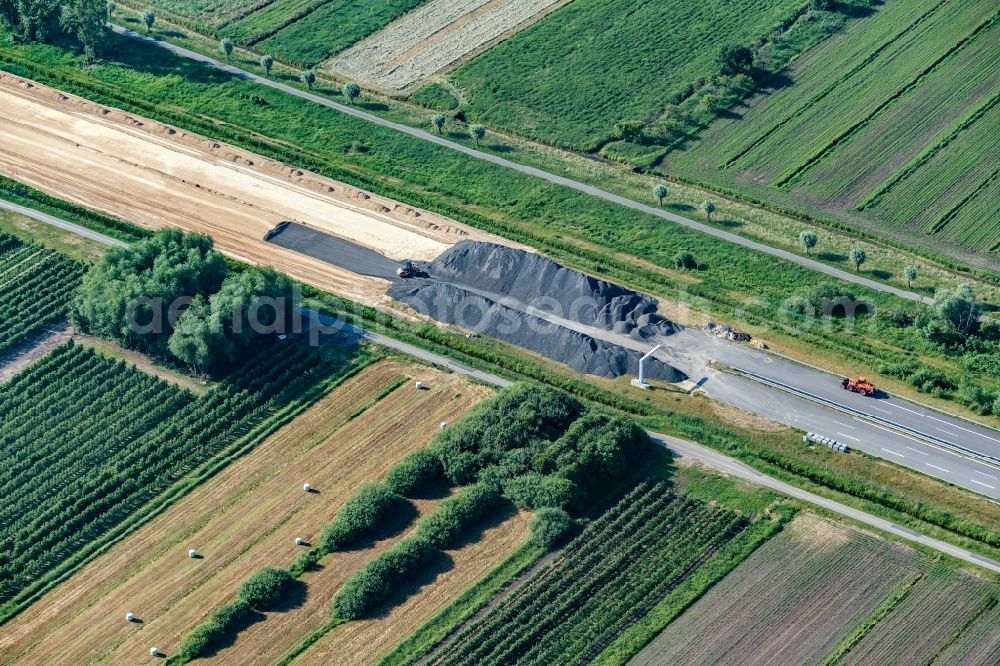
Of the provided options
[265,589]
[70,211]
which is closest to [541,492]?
[265,589]

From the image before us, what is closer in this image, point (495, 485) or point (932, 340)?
point (495, 485)

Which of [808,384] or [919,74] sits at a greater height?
[919,74]

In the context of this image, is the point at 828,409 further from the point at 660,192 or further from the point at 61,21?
the point at 61,21

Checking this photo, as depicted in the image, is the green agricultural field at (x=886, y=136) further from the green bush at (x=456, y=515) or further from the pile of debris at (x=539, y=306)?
the green bush at (x=456, y=515)

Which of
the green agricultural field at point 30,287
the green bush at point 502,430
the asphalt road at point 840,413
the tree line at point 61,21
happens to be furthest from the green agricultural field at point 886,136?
the tree line at point 61,21

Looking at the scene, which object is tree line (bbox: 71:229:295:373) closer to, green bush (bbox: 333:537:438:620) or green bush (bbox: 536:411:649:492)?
green bush (bbox: 333:537:438:620)

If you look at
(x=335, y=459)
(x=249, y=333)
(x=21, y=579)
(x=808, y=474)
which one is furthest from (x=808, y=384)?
(x=21, y=579)

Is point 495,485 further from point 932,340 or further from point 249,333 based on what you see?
point 932,340

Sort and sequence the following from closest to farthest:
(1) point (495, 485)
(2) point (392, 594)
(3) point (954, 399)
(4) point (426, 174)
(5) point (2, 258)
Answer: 1. (2) point (392, 594)
2. (1) point (495, 485)
3. (3) point (954, 399)
4. (5) point (2, 258)
5. (4) point (426, 174)
